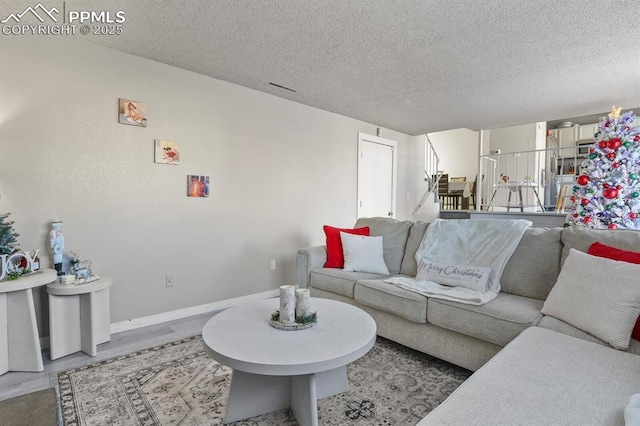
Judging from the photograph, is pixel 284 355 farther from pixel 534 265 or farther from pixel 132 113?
pixel 132 113

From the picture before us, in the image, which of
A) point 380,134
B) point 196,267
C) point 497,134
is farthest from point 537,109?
point 196,267

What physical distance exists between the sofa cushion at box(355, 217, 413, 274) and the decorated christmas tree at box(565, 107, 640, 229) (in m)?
2.10

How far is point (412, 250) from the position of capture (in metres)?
2.88

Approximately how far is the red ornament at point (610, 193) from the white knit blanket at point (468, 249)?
172cm

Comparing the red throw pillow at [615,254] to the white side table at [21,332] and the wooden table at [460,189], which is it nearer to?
the white side table at [21,332]

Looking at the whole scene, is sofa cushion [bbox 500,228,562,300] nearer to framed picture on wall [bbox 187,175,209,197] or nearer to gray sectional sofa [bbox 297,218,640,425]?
gray sectional sofa [bbox 297,218,640,425]

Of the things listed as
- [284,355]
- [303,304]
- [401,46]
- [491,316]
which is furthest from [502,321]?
[401,46]

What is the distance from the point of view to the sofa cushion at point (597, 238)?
186 centimetres

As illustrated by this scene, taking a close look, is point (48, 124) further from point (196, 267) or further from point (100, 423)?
point (100, 423)

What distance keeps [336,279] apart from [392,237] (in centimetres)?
71

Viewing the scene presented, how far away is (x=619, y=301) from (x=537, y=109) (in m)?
3.72

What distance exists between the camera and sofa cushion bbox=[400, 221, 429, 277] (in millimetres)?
2813

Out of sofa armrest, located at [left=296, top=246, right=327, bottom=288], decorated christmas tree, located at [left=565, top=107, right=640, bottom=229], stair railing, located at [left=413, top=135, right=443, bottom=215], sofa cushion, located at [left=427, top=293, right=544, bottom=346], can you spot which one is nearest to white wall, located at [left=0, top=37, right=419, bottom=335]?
sofa armrest, located at [left=296, top=246, right=327, bottom=288]

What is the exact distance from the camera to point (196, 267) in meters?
3.20
